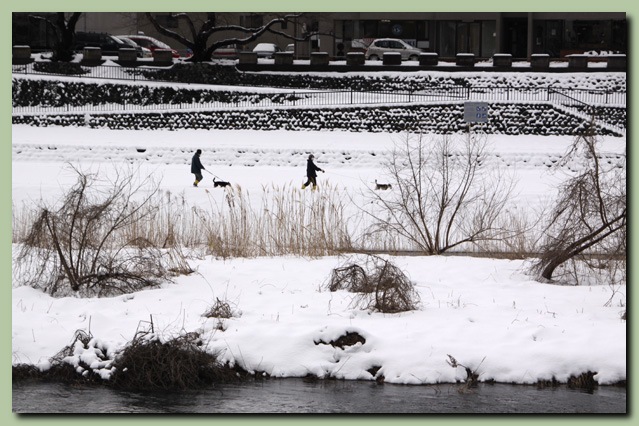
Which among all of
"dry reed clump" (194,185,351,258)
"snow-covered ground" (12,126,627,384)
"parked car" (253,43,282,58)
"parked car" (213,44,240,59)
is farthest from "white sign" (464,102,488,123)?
"parked car" (213,44,240,59)

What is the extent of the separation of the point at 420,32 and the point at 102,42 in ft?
52.3

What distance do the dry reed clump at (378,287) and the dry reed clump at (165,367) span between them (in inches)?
114

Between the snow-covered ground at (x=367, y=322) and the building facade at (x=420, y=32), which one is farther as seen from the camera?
the building facade at (x=420, y=32)

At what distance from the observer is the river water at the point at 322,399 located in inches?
525

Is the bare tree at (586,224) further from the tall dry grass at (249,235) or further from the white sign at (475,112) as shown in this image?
the white sign at (475,112)

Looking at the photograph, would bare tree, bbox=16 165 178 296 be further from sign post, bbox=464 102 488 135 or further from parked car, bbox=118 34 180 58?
parked car, bbox=118 34 180 58

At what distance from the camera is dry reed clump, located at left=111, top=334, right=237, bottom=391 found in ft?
47.4

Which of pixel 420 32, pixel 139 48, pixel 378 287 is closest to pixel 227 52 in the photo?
pixel 139 48

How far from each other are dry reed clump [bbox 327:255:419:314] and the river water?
2.32m

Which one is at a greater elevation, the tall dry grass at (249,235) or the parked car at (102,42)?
the parked car at (102,42)

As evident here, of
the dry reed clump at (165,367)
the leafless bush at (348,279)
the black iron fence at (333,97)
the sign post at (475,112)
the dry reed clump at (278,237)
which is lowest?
the dry reed clump at (165,367)

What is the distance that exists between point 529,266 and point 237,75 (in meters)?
31.8

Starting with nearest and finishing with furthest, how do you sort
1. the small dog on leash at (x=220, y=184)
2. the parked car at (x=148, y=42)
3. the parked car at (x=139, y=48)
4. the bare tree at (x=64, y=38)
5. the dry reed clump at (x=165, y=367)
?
the dry reed clump at (x=165, y=367) < the small dog on leash at (x=220, y=184) < the bare tree at (x=64, y=38) < the parked car at (x=139, y=48) < the parked car at (x=148, y=42)

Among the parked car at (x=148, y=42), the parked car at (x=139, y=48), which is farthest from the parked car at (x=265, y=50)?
the parked car at (x=148, y=42)
